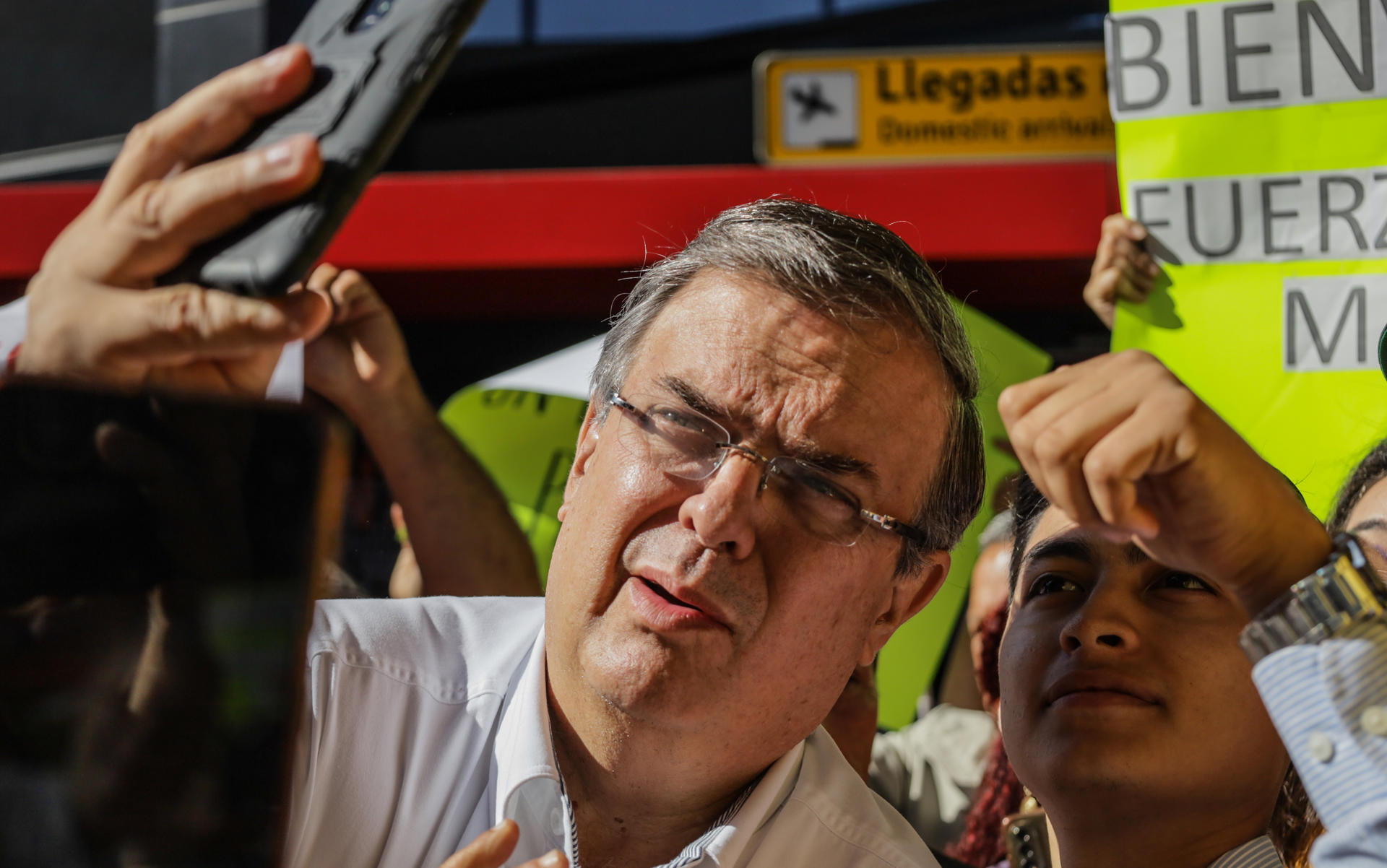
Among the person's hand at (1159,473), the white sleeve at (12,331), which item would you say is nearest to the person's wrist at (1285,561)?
the person's hand at (1159,473)

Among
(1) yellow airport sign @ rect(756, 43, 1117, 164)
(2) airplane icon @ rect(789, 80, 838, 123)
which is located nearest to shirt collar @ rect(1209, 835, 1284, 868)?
(1) yellow airport sign @ rect(756, 43, 1117, 164)

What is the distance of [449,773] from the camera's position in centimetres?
168

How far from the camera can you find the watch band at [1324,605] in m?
1.21

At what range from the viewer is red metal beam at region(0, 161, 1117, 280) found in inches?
140

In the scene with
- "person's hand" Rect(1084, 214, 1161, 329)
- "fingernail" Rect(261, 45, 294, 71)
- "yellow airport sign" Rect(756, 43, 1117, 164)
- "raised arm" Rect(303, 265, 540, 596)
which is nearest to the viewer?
"fingernail" Rect(261, 45, 294, 71)

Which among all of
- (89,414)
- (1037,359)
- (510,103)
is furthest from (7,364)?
(510,103)

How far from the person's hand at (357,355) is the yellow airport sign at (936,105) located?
1803 mm

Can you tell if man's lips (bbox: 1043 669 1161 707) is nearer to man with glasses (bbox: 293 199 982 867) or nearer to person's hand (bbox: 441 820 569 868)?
man with glasses (bbox: 293 199 982 867)

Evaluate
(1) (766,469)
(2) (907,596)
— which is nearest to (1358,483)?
(2) (907,596)

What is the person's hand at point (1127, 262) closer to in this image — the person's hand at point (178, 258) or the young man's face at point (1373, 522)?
the young man's face at point (1373, 522)

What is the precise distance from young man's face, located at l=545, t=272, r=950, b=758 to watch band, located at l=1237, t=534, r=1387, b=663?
566 mm

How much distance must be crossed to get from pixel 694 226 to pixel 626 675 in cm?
236


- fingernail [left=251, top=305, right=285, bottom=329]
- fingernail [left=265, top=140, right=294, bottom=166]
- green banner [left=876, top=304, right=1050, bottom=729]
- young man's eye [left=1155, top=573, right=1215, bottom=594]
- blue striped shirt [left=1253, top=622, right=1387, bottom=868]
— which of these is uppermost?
fingernail [left=265, top=140, right=294, bottom=166]

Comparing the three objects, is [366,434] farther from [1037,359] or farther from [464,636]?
[1037,359]
